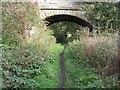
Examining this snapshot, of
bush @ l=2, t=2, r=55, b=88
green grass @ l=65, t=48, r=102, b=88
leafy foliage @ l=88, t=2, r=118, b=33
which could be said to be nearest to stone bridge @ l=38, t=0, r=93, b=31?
leafy foliage @ l=88, t=2, r=118, b=33

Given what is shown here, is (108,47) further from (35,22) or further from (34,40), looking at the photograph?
(35,22)

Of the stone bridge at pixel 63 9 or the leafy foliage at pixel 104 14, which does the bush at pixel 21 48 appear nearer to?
the leafy foliage at pixel 104 14

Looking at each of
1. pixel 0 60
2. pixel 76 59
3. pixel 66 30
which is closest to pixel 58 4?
pixel 76 59

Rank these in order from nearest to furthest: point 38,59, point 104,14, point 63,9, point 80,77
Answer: point 80,77 → point 38,59 → point 104,14 → point 63,9

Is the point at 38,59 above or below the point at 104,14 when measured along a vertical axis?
below

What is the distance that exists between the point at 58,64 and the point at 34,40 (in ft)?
Answer: 4.46

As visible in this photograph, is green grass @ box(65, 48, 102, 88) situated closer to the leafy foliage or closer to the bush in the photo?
the bush

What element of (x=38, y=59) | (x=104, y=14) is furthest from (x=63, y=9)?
(x=38, y=59)

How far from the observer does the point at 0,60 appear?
25.3 feet

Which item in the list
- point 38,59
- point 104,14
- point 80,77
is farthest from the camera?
point 104,14

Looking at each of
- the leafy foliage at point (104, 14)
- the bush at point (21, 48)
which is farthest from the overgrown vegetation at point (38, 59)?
the leafy foliage at point (104, 14)

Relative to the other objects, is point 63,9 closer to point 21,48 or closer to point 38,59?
point 21,48

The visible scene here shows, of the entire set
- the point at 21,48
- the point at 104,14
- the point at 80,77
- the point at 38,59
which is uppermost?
the point at 104,14

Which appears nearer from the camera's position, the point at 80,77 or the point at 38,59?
the point at 80,77
